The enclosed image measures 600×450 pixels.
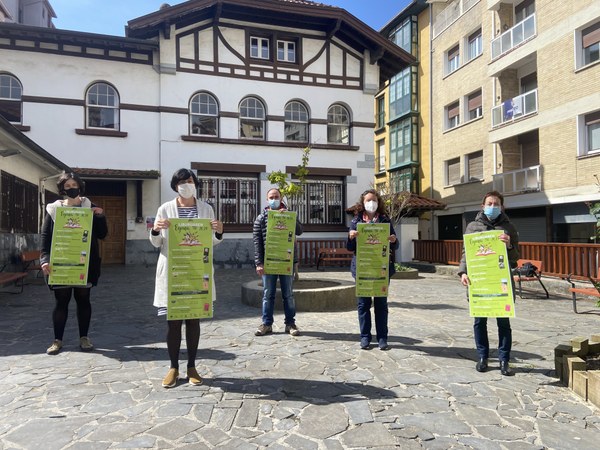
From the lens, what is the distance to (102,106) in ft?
51.3

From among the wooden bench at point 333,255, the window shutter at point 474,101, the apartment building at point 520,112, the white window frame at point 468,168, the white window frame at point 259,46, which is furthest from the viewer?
the white window frame at point 468,168

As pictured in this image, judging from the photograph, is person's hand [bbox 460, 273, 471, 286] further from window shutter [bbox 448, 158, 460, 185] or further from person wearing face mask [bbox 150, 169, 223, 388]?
window shutter [bbox 448, 158, 460, 185]

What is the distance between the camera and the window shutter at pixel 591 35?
49.6 ft

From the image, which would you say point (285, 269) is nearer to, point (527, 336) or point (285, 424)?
point (285, 424)

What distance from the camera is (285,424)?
3.18 m

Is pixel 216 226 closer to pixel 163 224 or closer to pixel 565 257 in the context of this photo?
pixel 163 224

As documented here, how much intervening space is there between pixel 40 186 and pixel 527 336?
43.9 feet

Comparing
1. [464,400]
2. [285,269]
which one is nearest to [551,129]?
[285,269]

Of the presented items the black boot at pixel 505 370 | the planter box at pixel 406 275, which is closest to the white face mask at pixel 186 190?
the black boot at pixel 505 370

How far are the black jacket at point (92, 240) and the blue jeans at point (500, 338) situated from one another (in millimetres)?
4163

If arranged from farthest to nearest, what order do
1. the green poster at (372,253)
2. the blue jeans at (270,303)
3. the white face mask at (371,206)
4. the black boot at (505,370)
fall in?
1. the blue jeans at (270,303)
2. the white face mask at (371,206)
3. the green poster at (372,253)
4. the black boot at (505,370)

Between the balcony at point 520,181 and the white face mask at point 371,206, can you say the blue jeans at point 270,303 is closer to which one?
the white face mask at point 371,206

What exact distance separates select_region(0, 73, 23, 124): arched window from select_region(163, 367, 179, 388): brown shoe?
14513 mm

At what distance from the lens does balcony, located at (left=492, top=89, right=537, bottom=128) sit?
18.2m
